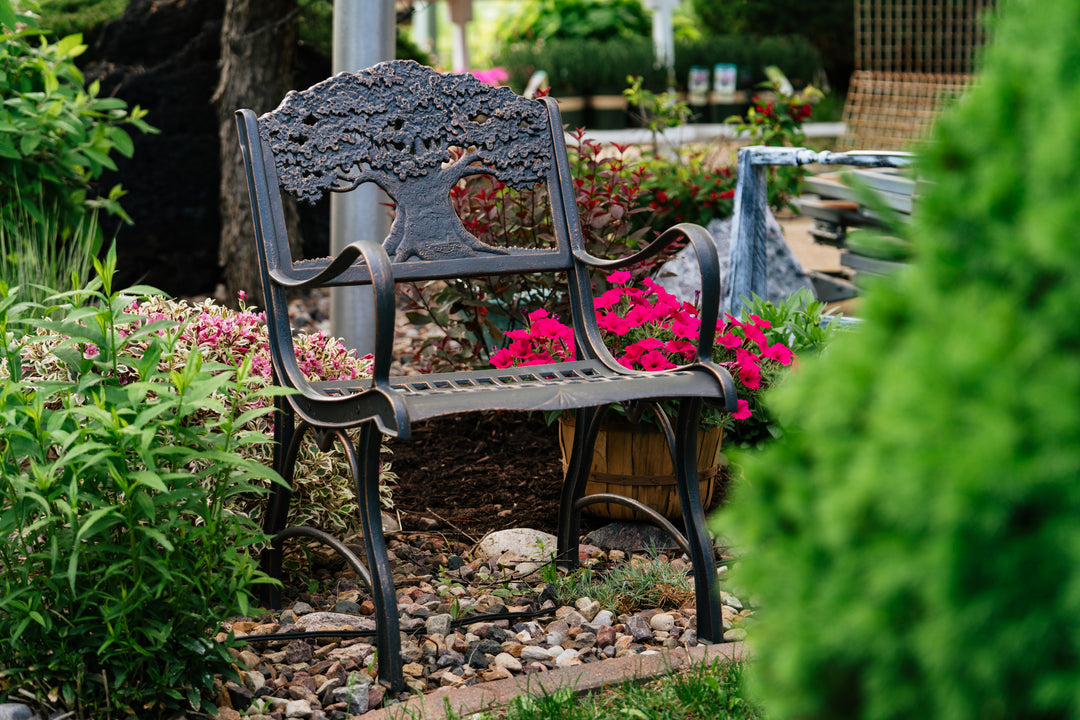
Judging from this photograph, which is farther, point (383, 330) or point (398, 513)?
point (398, 513)

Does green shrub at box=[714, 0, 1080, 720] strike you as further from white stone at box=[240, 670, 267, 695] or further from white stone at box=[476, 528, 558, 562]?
white stone at box=[476, 528, 558, 562]

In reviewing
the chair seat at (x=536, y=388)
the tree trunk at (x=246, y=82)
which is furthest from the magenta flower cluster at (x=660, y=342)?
the tree trunk at (x=246, y=82)

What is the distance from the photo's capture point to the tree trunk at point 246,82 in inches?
188

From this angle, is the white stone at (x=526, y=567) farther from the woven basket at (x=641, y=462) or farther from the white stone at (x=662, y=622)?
the white stone at (x=662, y=622)

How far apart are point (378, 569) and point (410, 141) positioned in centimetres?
113

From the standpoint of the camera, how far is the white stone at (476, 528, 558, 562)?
2.77 m

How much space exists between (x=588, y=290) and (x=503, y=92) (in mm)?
558

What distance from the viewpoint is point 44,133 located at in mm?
3764

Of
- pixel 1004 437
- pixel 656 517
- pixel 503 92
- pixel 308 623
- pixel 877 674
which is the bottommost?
pixel 308 623

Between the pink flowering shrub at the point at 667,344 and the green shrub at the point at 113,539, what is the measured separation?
115 cm

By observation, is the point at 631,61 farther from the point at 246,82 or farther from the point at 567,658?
the point at 567,658

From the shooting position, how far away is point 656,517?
251 cm

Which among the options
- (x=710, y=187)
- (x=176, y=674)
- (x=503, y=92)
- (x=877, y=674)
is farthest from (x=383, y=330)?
(x=710, y=187)

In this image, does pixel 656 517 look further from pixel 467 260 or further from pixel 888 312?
pixel 888 312
